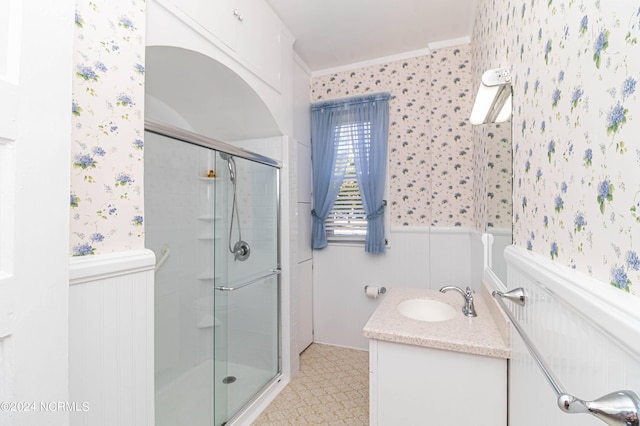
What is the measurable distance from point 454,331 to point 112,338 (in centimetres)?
135

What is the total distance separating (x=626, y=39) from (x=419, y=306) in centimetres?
163

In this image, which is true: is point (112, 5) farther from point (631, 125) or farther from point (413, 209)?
point (413, 209)

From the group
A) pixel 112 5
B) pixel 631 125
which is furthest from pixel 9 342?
pixel 631 125

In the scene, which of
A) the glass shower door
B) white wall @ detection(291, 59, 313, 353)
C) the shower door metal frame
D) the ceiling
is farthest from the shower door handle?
the ceiling

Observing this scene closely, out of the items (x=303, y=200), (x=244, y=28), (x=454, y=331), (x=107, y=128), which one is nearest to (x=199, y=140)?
(x=107, y=128)

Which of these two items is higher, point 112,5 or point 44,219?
point 112,5

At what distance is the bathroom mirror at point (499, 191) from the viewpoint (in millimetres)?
1280

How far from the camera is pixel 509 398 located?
1.16m

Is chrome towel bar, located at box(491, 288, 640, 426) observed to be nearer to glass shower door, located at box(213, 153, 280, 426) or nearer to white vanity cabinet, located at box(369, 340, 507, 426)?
white vanity cabinet, located at box(369, 340, 507, 426)

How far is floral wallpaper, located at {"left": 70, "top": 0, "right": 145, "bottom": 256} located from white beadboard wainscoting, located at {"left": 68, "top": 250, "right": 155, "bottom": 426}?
0.07 metres

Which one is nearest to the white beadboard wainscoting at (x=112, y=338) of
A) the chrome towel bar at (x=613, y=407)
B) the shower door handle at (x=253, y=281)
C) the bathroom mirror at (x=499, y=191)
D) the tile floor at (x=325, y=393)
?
the shower door handle at (x=253, y=281)

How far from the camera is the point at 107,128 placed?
1022 millimetres

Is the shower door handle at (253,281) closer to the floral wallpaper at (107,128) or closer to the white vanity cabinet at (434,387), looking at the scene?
the floral wallpaper at (107,128)

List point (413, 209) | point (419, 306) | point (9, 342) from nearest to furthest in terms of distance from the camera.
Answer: point (9, 342), point (419, 306), point (413, 209)
